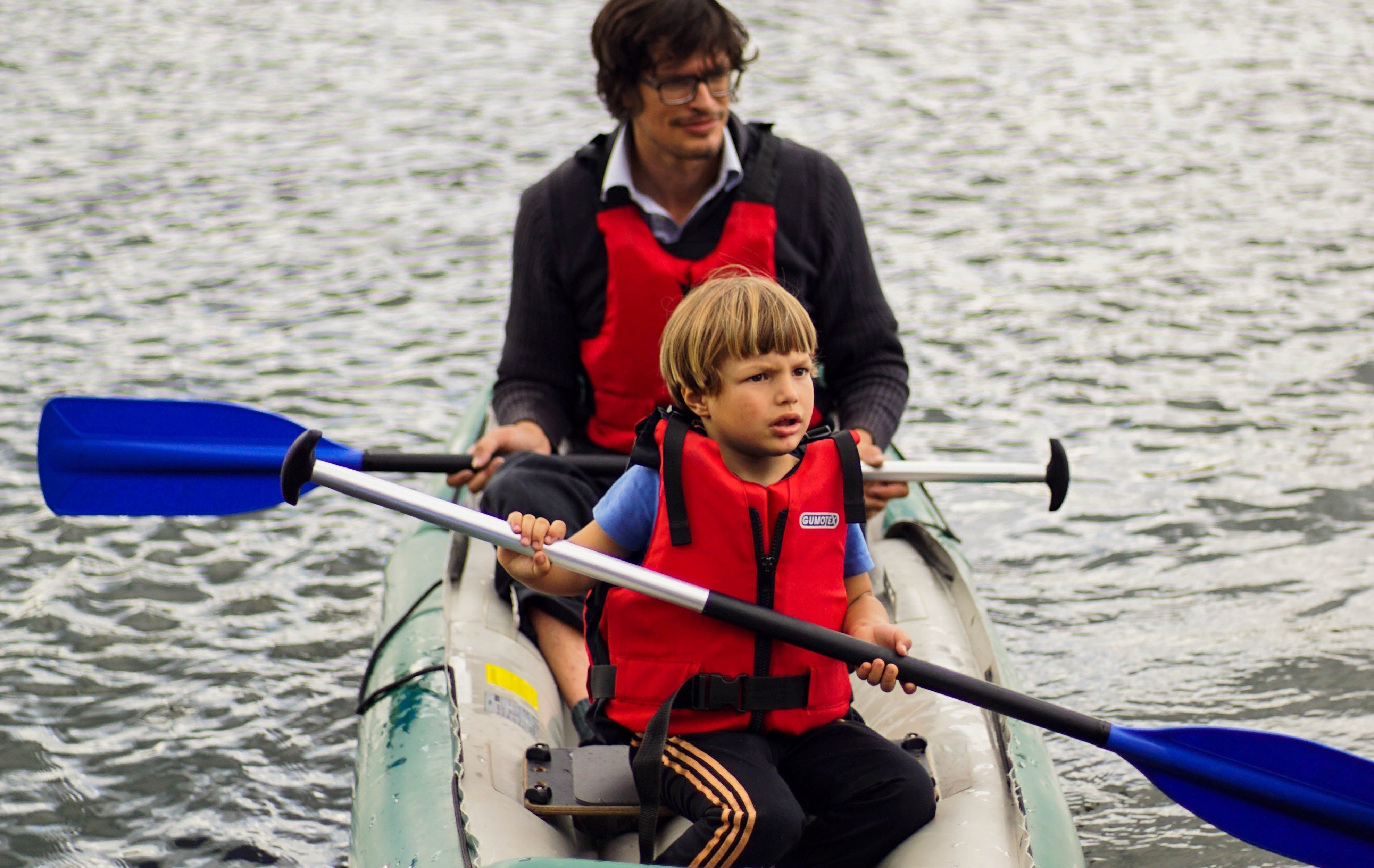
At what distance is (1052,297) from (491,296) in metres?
2.42

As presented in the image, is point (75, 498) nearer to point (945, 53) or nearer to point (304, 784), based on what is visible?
point (304, 784)

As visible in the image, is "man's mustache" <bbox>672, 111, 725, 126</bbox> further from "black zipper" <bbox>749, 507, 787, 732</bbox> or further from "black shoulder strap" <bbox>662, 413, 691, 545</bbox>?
"black zipper" <bbox>749, 507, 787, 732</bbox>

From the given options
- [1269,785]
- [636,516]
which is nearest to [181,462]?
[636,516]

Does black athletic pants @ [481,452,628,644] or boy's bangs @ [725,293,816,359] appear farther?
black athletic pants @ [481,452,628,644]

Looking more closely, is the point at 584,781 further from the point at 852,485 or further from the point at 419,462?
the point at 419,462

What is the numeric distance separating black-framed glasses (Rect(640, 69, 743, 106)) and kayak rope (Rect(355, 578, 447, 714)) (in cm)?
107

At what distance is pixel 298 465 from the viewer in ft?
7.56

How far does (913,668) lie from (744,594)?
27 cm

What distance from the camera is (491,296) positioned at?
618 centimetres

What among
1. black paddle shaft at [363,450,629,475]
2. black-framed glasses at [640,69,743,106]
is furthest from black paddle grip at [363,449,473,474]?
black-framed glasses at [640,69,743,106]

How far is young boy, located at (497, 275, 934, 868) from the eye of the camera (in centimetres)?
199

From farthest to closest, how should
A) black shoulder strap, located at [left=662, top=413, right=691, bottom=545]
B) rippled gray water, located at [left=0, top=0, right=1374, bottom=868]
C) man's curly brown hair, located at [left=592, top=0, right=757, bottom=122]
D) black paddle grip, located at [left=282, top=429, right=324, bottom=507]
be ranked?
rippled gray water, located at [left=0, top=0, right=1374, bottom=868]
man's curly brown hair, located at [left=592, top=0, right=757, bottom=122]
black paddle grip, located at [left=282, top=429, right=324, bottom=507]
black shoulder strap, located at [left=662, top=413, right=691, bottom=545]

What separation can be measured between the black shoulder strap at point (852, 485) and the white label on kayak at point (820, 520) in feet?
0.07

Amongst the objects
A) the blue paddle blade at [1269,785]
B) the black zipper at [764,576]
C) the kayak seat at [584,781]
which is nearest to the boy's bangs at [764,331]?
the black zipper at [764,576]
